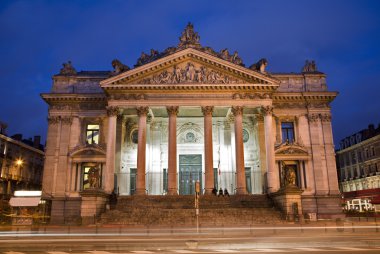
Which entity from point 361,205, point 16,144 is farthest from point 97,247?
point 16,144

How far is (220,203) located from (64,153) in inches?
742

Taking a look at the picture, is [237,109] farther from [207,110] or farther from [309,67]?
[309,67]

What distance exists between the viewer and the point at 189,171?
140ft

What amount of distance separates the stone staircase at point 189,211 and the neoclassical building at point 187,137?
1688 mm

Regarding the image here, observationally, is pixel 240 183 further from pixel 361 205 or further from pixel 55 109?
pixel 361 205

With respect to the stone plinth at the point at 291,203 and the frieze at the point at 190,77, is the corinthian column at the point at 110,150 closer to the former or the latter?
the frieze at the point at 190,77

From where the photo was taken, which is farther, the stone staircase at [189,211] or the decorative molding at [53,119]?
the decorative molding at [53,119]

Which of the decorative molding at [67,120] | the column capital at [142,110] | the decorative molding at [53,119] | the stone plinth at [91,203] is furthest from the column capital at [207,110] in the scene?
the decorative molding at [53,119]

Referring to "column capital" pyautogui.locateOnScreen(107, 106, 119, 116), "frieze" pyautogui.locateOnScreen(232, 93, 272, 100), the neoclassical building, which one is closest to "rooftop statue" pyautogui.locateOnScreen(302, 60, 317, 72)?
the neoclassical building

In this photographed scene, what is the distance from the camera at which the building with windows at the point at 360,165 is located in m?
60.5

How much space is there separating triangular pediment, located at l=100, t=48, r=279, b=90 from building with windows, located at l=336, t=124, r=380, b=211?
95.6 feet

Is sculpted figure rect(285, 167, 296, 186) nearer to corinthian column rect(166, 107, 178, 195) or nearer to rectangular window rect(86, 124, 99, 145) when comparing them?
corinthian column rect(166, 107, 178, 195)

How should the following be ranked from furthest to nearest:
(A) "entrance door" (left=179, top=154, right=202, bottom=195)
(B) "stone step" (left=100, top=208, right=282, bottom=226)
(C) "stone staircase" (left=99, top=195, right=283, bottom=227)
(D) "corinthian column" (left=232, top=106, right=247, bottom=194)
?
(A) "entrance door" (left=179, top=154, right=202, bottom=195) < (D) "corinthian column" (left=232, top=106, right=247, bottom=194) < (C) "stone staircase" (left=99, top=195, right=283, bottom=227) < (B) "stone step" (left=100, top=208, right=282, bottom=226)

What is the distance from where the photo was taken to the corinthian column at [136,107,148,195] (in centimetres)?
3503
